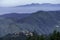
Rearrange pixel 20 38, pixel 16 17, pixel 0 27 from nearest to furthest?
pixel 20 38, pixel 0 27, pixel 16 17

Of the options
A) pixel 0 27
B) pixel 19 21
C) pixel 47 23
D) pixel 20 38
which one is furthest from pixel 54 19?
pixel 20 38

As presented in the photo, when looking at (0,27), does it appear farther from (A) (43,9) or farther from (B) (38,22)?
(A) (43,9)

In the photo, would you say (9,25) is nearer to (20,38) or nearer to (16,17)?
(16,17)

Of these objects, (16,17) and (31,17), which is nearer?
(16,17)

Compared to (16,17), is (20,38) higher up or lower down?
lower down

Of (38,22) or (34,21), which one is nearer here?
(38,22)

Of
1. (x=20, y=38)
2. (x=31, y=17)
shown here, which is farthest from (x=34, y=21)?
(x=20, y=38)

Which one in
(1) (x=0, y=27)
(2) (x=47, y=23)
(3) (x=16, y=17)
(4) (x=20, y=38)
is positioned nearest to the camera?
(4) (x=20, y=38)
